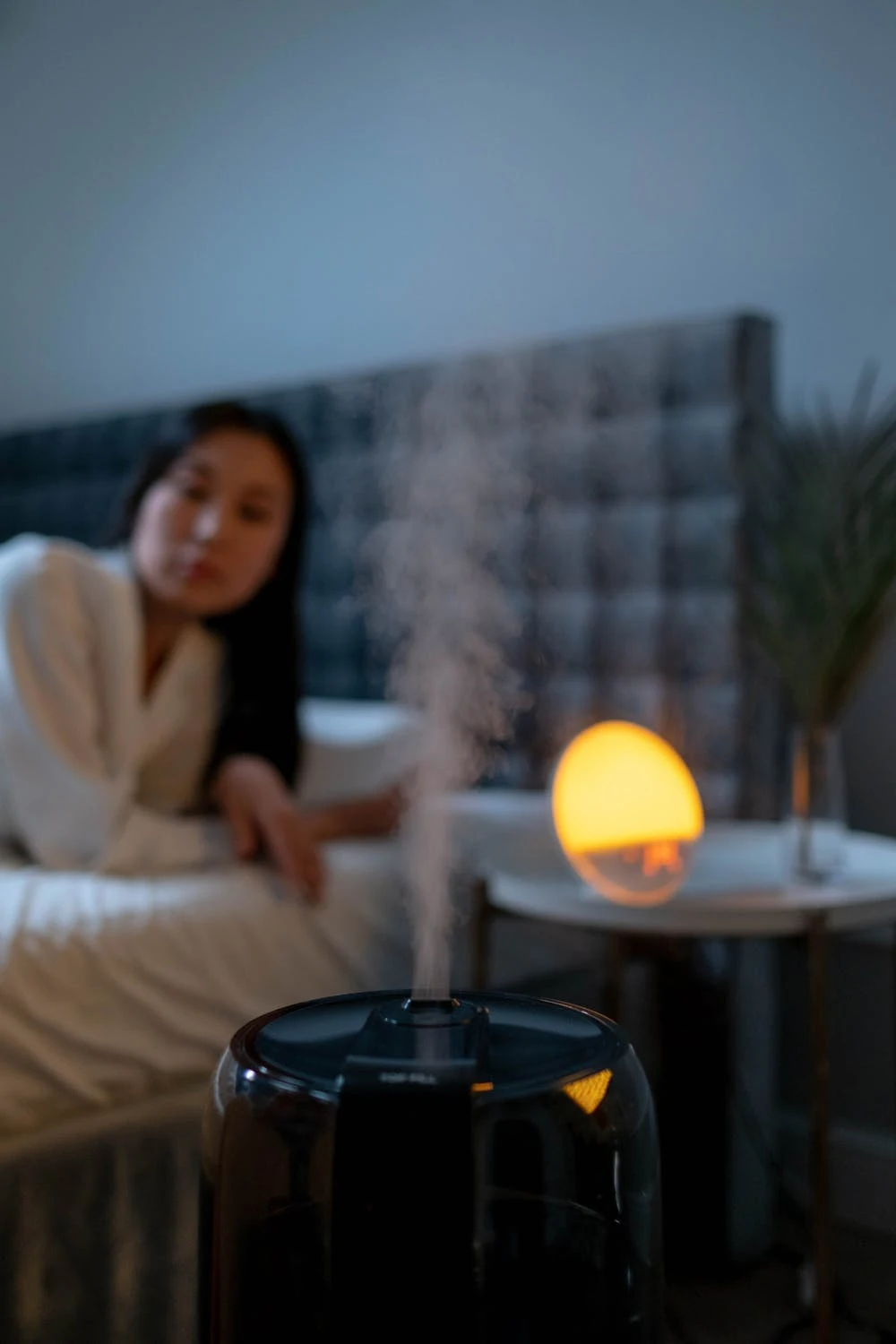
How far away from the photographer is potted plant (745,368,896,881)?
144 cm

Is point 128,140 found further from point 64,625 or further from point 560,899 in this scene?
point 560,899

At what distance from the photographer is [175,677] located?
1744mm

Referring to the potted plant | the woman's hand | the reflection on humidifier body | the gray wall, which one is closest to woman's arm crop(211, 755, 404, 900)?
the woman's hand

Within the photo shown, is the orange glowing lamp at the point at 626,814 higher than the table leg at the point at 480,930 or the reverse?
higher

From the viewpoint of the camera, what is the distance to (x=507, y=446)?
2027 millimetres

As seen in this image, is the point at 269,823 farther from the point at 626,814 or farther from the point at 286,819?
the point at 626,814

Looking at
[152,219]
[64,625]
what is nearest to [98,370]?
[152,219]

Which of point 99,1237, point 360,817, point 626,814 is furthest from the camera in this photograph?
point 360,817

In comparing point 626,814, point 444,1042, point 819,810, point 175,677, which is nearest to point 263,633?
point 175,677

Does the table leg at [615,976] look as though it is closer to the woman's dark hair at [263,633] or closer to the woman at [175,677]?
the woman at [175,677]

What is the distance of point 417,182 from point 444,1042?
203cm

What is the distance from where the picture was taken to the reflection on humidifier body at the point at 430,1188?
0.48 meters

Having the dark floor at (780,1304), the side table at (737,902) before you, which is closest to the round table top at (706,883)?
the side table at (737,902)

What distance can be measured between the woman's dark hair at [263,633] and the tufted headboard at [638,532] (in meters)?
0.35
